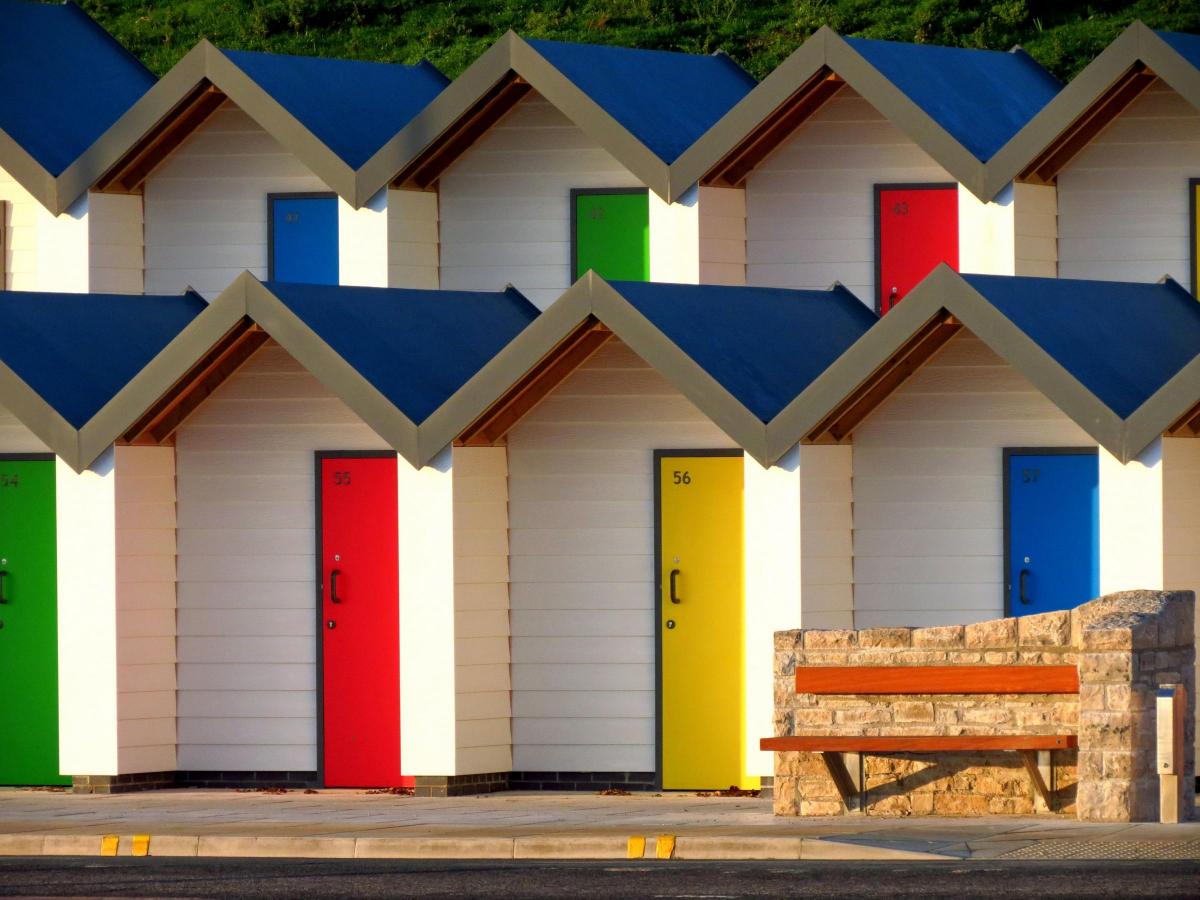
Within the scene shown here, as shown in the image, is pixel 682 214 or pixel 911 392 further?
pixel 682 214

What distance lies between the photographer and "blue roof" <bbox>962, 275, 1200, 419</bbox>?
56.3 ft

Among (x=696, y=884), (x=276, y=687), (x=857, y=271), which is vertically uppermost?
(x=857, y=271)

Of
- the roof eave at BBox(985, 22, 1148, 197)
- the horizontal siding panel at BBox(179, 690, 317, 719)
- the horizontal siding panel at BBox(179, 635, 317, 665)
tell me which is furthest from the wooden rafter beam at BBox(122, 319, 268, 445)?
the roof eave at BBox(985, 22, 1148, 197)

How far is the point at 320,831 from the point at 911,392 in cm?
557

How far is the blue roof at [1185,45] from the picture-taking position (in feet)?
64.2

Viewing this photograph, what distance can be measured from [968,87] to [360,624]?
711 cm

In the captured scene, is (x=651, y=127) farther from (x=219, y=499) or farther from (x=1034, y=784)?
(x=1034, y=784)

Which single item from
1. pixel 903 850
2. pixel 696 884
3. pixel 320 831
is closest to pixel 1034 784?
pixel 903 850

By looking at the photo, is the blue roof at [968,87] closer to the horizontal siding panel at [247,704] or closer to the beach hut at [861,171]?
the beach hut at [861,171]

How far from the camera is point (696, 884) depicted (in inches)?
521

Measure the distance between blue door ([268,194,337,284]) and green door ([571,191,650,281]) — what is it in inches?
88.3

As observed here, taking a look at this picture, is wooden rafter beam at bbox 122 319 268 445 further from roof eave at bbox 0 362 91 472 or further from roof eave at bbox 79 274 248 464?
roof eave at bbox 0 362 91 472

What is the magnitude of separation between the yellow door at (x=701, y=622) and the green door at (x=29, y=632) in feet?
15.3

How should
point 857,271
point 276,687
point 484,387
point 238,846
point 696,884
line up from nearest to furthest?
point 696,884, point 238,846, point 484,387, point 276,687, point 857,271
